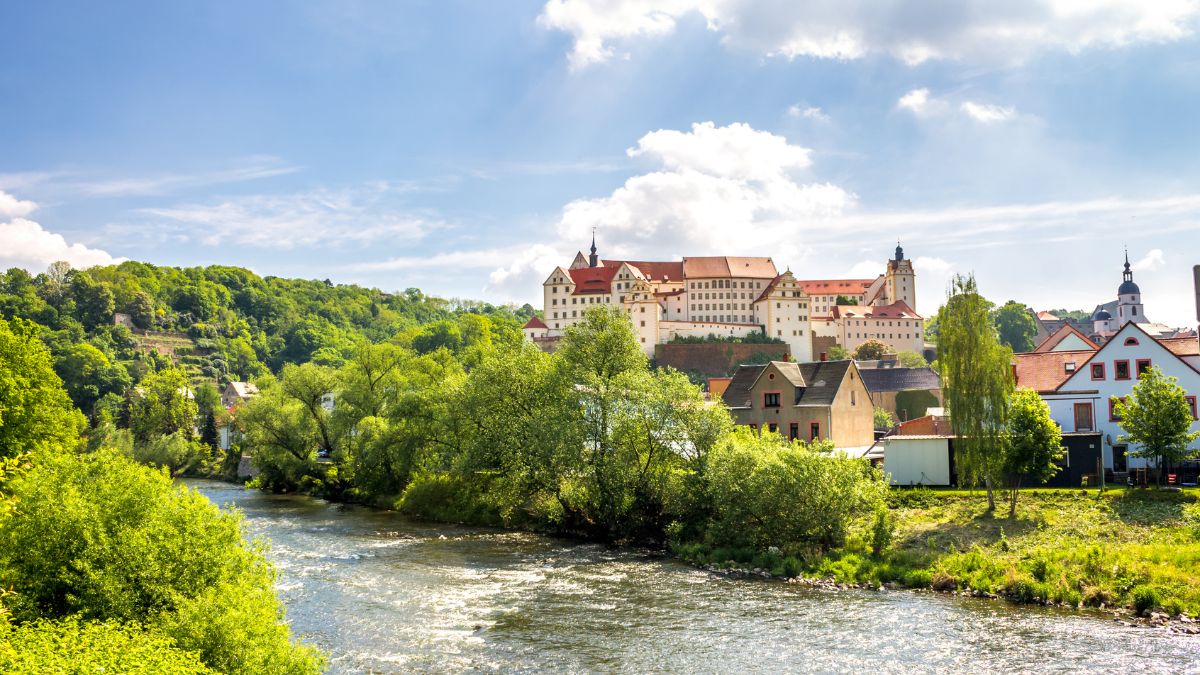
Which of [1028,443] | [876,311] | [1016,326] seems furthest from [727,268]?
[1028,443]

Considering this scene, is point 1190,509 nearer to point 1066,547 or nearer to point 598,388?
point 1066,547

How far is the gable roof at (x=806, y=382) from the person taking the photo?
43.7m

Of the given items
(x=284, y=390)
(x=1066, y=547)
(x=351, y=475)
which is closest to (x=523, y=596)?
(x=1066, y=547)

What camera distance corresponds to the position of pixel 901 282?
538 ft

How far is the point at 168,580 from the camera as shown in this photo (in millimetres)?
15758

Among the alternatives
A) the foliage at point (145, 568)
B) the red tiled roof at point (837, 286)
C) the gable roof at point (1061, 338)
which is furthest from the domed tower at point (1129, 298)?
the foliage at point (145, 568)

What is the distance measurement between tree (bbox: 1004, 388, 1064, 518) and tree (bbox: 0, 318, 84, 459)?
32751 mm

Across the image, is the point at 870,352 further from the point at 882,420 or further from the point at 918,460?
the point at 918,460

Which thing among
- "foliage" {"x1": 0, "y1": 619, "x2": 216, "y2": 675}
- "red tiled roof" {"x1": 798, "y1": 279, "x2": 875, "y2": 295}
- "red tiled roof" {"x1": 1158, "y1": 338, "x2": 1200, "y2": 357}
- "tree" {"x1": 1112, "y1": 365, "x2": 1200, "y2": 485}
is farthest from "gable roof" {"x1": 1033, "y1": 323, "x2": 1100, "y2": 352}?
"red tiled roof" {"x1": 798, "y1": 279, "x2": 875, "y2": 295}

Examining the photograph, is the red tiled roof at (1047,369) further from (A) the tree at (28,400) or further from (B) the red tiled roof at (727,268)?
(B) the red tiled roof at (727,268)

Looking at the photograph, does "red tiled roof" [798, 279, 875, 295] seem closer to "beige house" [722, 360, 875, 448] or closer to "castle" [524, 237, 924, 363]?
"castle" [524, 237, 924, 363]

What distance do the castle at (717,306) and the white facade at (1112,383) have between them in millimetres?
85609

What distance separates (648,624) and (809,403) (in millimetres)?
23395

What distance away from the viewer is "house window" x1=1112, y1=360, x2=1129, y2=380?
37.7 m
